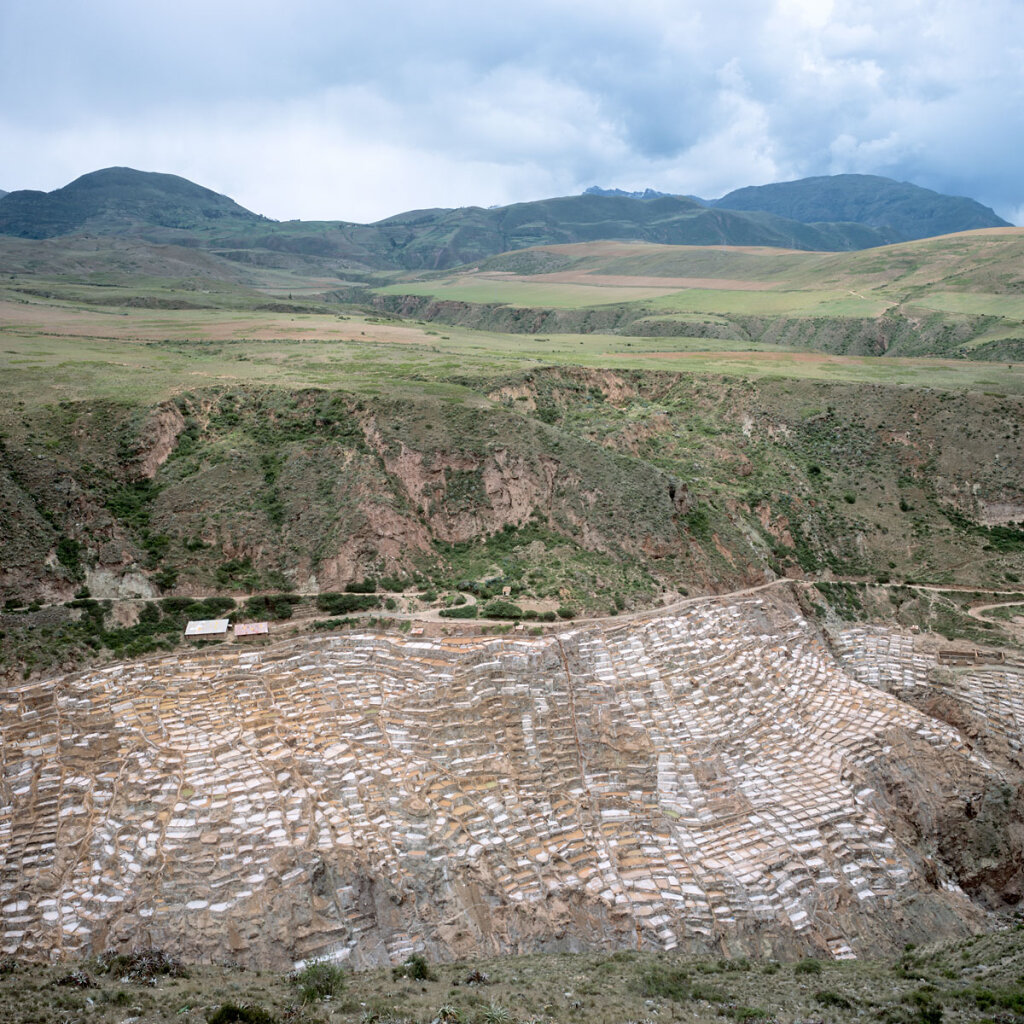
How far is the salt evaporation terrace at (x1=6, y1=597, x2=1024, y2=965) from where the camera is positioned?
106 ft

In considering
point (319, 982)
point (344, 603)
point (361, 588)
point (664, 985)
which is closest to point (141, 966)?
point (319, 982)

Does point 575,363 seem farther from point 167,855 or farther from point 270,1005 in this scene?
point 270,1005

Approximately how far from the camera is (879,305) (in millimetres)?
137500

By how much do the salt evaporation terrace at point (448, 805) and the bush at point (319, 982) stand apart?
14.0ft

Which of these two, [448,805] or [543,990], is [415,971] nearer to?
[543,990]

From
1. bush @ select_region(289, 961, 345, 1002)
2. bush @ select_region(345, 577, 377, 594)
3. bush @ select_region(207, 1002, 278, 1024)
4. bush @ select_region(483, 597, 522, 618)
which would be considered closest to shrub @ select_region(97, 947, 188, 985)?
bush @ select_region(289, 961, 345, 1002)

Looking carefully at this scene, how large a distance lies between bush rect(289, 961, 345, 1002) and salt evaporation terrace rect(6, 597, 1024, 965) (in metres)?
4.28

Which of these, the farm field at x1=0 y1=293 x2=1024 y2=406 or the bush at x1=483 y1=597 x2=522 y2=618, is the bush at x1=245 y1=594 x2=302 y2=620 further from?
the farm field at x1=0 y1=293 x2=1024 y2=406

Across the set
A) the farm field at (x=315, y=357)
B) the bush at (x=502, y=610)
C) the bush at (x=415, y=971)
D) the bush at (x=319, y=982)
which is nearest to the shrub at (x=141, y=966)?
the bush at (x=319, y=982)

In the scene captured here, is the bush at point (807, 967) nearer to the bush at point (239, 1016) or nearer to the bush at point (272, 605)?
the bush at point (239, 1016)

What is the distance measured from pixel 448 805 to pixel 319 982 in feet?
37.4

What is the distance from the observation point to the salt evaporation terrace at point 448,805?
3222 centimetres

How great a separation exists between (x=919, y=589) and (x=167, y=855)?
5417 centimetres

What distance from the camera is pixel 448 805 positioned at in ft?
121
